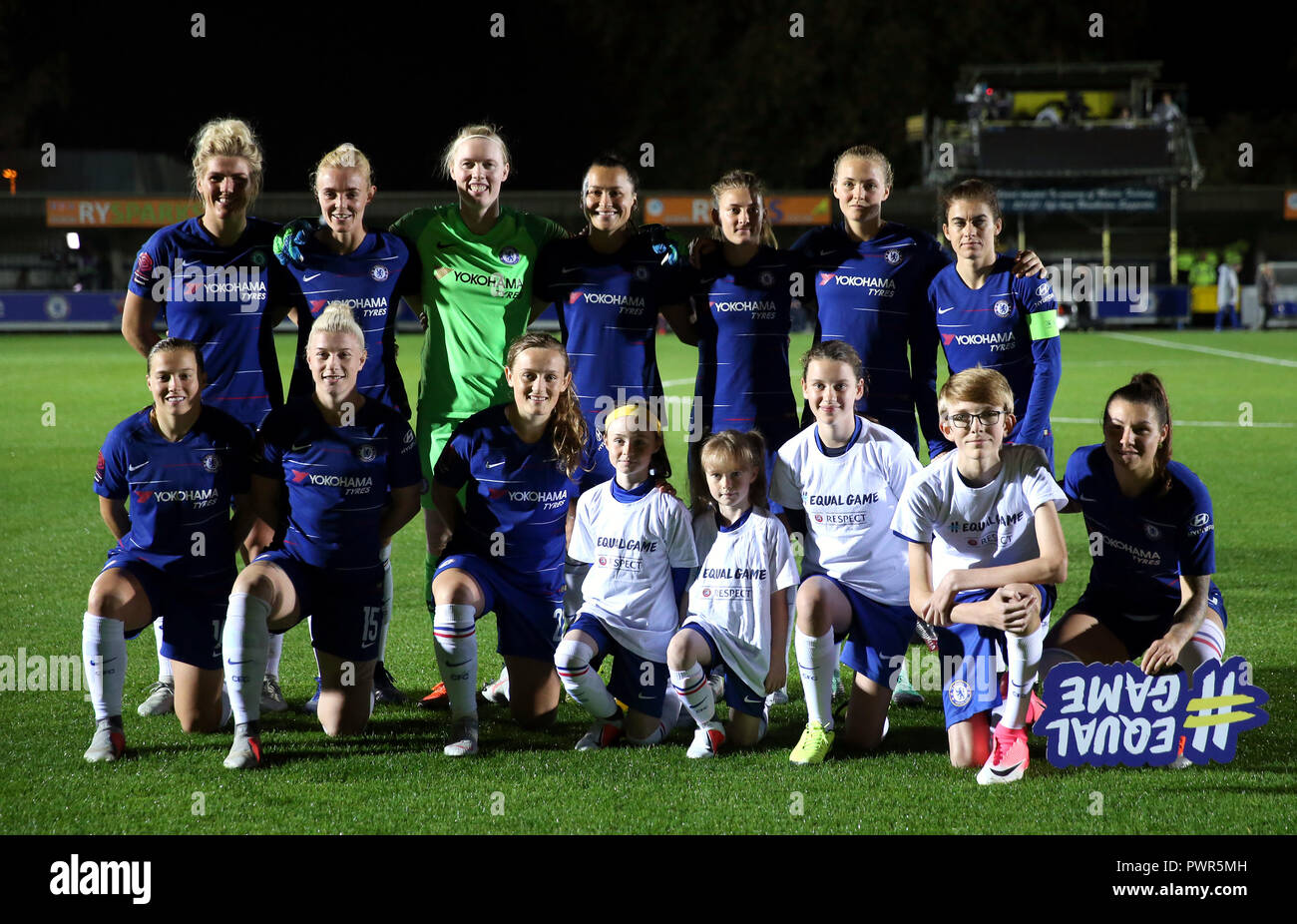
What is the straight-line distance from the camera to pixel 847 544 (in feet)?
14.8

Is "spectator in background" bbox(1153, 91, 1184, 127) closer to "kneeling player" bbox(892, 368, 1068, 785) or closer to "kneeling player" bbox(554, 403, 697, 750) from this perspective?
"kneeling player" bbox(892, 368, 1068, 785)

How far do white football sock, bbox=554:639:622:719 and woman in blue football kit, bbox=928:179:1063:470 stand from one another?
183 centimetres

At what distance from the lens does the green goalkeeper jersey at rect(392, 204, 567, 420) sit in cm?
508

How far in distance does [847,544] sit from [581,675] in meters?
1.04

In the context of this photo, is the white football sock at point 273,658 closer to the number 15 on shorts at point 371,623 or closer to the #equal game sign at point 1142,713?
the number 15 on shorts at point 371,623

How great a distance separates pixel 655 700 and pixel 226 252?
238 centimetres

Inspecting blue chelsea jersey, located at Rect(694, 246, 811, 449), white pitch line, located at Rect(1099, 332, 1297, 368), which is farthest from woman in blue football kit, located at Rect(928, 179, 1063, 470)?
white pitch line, located at Rect(1099, 332, 1297, 368)

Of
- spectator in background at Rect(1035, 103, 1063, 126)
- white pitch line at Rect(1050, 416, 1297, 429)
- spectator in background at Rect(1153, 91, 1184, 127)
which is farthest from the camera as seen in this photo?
spectator in background at Rect(1035, 103, 1063, 126)

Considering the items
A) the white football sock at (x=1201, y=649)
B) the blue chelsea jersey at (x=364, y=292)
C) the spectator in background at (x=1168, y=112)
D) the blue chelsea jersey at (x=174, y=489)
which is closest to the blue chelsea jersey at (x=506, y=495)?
the blue chelsea jersey at (x=364, y=292)

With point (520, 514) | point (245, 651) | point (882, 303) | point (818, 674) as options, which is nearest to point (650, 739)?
A: point (818, 674)

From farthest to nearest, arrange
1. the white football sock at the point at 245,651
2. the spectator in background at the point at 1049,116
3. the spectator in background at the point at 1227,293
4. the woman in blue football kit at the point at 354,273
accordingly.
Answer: the spectator in background at the point at 1049,116 < the spectator in background at the point at 1227,293 < the woman in blue football kit at the point at 354,273 < the white football sock at the point at 245,651

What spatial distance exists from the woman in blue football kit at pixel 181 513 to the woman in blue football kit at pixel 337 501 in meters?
0.14

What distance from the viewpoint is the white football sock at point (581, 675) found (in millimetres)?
4281

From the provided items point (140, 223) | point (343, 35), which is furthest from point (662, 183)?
point (140, 223)
